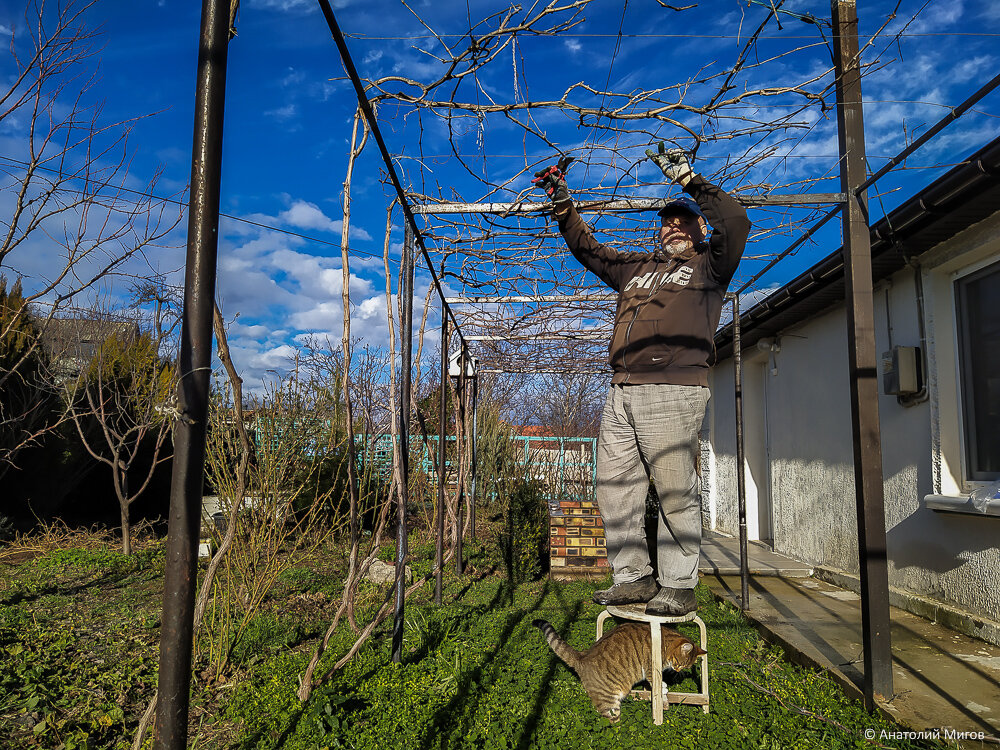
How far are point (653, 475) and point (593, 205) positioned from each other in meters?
1.62

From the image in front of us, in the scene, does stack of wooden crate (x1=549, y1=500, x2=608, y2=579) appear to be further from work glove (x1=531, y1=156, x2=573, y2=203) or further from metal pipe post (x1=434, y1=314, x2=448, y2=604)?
work glove (x1=531, y1=156, x2=573, y2=203)

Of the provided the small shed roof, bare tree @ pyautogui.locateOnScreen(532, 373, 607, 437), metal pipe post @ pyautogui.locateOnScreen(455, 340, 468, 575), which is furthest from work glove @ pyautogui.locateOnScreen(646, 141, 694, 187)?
bare tree @ pyautogui.locateOnScreen(532, 373, 607, 437)

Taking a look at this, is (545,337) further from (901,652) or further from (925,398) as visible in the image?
(901,652)

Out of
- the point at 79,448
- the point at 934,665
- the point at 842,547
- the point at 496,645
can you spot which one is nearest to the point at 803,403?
the point at 842,547

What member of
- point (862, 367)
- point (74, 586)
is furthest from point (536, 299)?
point (74, 586)

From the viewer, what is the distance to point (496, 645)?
146 inches

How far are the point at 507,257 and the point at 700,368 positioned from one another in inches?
81.1

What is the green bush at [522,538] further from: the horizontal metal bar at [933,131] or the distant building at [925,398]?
the horizontal metal bar at [933,131]

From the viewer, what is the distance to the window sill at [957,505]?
3336mm

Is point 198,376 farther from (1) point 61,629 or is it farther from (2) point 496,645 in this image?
(1) point 61,629

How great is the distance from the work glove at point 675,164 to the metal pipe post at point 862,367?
0.80 metres

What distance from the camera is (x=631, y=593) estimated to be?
8.69 feet

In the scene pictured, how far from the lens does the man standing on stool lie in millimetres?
2553

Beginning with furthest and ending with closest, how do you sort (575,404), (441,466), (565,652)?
1. (575,404)
2. (441,466)
3. (565,652)
